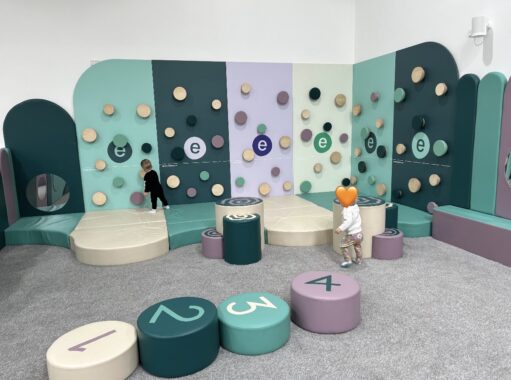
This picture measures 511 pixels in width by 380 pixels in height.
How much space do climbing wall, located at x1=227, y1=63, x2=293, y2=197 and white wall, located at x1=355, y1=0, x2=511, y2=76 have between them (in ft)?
4.53

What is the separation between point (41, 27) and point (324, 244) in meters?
4.74

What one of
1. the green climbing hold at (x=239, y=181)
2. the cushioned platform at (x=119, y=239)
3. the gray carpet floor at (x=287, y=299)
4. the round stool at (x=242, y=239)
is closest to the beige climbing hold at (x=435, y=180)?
the gray carpet floor at (x=287, y=299)

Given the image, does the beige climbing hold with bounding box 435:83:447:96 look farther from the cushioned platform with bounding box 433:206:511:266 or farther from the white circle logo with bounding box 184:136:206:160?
the white circle logo with bounding box 184:136:206:160

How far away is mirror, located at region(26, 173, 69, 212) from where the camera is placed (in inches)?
216

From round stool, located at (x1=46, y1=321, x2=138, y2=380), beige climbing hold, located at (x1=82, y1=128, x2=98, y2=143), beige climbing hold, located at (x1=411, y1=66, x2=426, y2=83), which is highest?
beige climbing hold, located at (x1=411, y1=66, x2=426, y2=83)

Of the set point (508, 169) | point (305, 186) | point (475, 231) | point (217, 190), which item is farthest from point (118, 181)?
point (508, 169)

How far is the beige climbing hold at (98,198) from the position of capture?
5.63 meters

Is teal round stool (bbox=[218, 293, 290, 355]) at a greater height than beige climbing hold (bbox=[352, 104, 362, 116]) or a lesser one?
lesser

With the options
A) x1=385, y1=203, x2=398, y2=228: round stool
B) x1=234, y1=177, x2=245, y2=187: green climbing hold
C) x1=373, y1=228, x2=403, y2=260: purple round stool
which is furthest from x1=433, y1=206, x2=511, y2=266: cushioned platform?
x1=234, y1=177, x2=245, y2=187: green climbing hold

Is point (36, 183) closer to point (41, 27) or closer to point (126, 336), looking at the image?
point (41, 27)

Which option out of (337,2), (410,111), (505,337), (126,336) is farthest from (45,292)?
(337,2)

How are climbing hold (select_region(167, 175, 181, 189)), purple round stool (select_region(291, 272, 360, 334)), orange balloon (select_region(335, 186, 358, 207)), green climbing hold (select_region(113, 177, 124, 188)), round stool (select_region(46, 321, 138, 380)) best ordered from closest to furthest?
1. round stool (select_region(46, 321, 138, 380))
2. purple round stool (select_region(291, 272, 360, 334))
3. orange balloon (select_region(335, 186, 358, 207))
4. green climbing hold (select_region(113, 177, 124, 188))
5. climbing hold (select_region(167, 175, 181, 189))

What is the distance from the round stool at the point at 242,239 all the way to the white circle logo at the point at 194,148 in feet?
7.25

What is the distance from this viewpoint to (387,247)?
3896 mm
